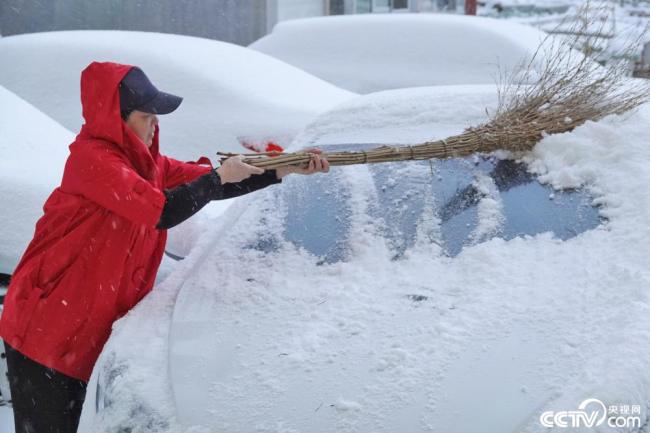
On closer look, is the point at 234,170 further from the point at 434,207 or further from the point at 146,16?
the point at 146,16

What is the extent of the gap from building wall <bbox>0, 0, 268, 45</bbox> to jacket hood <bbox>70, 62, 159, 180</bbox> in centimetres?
865

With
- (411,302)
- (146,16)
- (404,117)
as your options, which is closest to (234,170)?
(411,302)

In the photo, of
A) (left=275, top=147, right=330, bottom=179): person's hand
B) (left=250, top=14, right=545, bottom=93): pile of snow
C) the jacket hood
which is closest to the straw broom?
(left=275, top=147, right=330, bottom=179): person's hand

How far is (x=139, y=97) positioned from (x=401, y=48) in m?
5.15

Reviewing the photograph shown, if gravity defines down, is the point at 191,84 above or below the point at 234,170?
below

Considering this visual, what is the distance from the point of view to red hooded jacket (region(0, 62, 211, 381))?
7.21ft

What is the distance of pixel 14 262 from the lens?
321cm

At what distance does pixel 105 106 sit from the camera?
221 centimetres

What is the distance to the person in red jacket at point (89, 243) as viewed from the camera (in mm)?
2199

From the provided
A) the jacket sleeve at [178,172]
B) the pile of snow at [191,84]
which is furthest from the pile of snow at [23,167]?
the pile of snow at [191,84]

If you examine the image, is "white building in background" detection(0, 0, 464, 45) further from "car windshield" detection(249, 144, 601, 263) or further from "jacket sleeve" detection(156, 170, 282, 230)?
"jacket sleeve" detection(156, 170, 282, 230)

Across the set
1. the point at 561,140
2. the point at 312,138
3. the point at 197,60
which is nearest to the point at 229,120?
the point at 197,60

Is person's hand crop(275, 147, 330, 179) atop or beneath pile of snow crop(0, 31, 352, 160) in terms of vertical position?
atop

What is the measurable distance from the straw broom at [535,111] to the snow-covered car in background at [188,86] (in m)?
2.05
